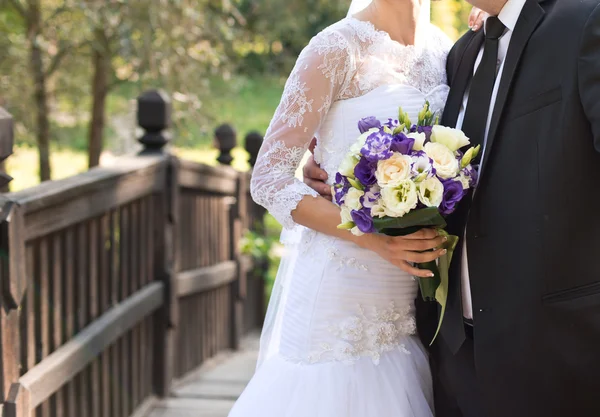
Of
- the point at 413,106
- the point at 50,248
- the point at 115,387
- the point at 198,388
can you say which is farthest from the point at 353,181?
the point at 198,388

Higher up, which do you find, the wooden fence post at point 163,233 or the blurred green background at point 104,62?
the blurred green background at point 104,62

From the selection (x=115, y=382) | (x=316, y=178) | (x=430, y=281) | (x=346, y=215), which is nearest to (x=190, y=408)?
(x=115, y=382)

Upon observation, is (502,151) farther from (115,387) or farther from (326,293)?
(115,387)

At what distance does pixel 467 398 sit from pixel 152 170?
9.72 feet

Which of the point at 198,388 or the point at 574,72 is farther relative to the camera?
the point at 198,388

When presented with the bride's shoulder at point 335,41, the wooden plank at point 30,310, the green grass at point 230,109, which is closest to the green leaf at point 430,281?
the bride's shoulder at point 335,41

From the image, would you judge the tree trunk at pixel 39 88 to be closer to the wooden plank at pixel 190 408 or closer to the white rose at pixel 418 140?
the wooden plank at pixel 190 408

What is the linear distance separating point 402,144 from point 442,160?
4.4 inches

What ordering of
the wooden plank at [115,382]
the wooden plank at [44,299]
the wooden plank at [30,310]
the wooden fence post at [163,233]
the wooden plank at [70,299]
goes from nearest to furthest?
the wooden plank at [30,310] < the wooden plank at [44,299] < the wooden plank at [70,299] < the wooden plank at [115,382] < the wooden fence post at [163,233]

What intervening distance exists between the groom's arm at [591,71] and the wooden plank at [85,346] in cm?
210

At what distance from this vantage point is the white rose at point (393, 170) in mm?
2125

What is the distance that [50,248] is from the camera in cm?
336

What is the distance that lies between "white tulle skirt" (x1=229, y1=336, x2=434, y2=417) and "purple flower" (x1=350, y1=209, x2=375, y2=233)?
61cm

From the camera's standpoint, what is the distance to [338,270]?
2.69 m
